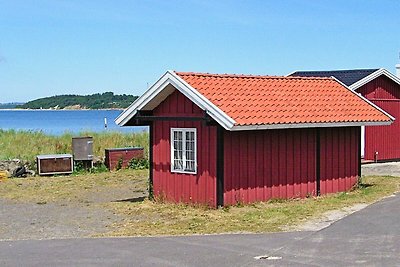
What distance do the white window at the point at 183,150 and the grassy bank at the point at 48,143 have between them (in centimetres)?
1261

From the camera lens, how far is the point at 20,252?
1123 cm

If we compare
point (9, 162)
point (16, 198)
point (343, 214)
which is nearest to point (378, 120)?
point (343, 214)

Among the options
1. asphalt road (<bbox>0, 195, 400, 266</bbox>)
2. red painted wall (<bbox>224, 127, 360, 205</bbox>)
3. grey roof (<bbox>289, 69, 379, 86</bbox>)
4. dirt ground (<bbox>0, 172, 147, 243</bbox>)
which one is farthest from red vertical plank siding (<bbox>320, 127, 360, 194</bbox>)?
grey roof (<bbox>289, 69, 379, 86</bbox>)

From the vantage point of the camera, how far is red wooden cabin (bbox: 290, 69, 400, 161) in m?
27.5

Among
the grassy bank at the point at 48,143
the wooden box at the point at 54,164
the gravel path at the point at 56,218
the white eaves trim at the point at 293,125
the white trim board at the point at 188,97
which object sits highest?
the white trim board at the point at 188,97

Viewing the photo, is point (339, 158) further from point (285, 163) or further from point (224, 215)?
point (224, 215)

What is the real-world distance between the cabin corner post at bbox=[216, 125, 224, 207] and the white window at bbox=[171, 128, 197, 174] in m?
0.79

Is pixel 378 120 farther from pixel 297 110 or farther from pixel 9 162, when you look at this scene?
pixel 9 162

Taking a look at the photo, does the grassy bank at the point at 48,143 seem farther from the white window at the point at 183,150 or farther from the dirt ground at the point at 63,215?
the white window at the point at 183,150

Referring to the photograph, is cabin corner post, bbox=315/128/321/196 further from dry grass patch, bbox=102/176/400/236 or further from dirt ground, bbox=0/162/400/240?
dirt ground, bbox=0/162/400/240

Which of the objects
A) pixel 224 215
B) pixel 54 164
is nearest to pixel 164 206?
pixel 224 215

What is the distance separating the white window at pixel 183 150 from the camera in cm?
1642

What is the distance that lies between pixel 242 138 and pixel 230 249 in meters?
5.60

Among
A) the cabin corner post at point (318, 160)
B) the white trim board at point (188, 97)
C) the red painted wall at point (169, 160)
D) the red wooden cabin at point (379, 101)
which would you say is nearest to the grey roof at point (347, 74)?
the red wooden cabin at point (379, 101)
